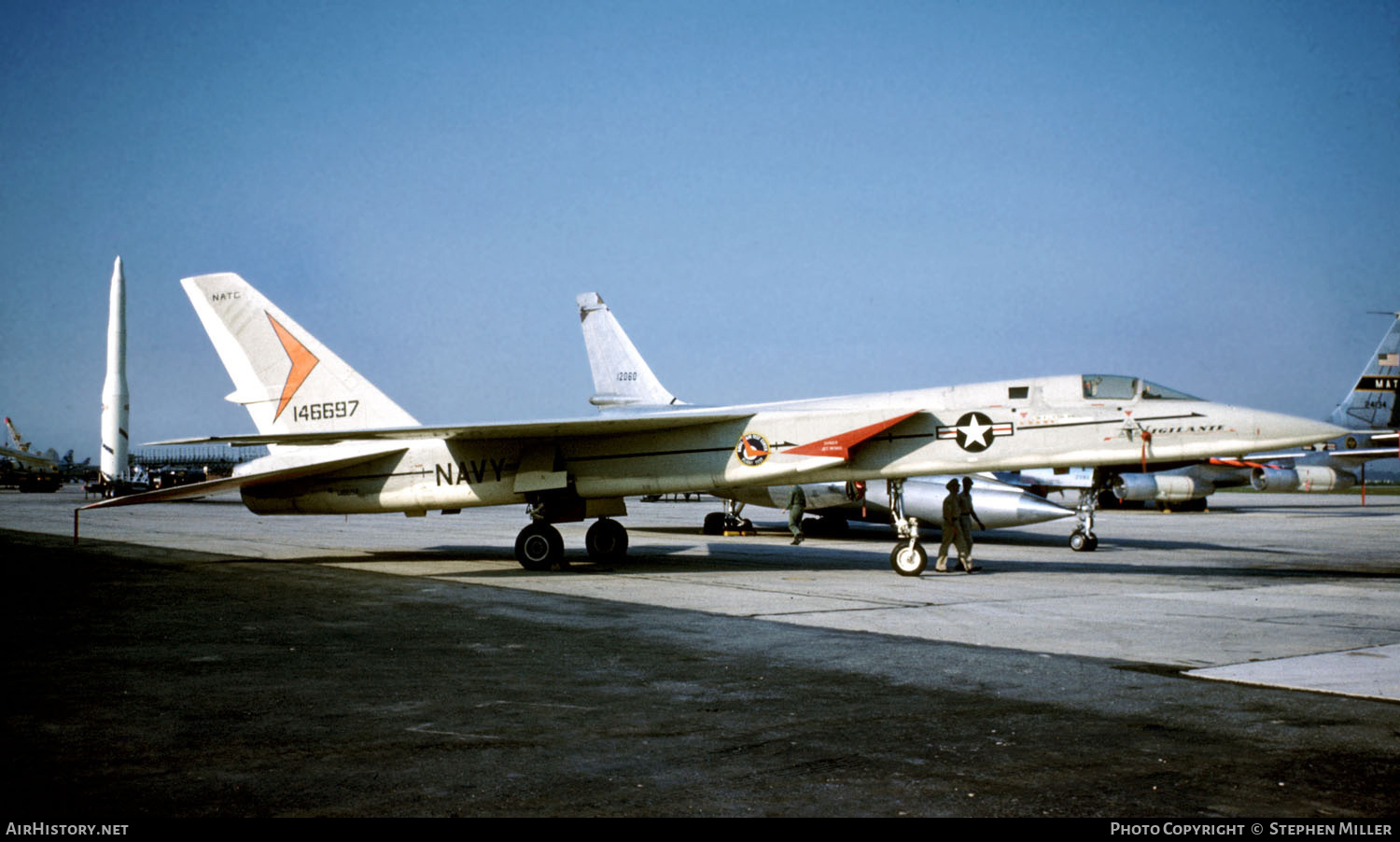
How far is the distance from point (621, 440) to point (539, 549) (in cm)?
205

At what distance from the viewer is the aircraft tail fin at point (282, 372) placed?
17.0 meters

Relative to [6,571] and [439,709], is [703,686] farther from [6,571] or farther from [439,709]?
[6,571]

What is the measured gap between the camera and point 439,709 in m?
5.88

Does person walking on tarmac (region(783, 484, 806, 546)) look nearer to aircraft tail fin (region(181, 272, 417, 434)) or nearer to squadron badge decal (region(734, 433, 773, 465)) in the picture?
squadron badge decal (region(734, 433, 773, 465))

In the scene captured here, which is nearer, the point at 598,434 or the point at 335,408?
the point at 598,434

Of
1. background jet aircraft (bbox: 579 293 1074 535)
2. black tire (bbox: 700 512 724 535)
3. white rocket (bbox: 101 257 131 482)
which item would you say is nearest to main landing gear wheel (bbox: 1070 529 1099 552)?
background jet aircraft (bbox: 579 293 1074 535)

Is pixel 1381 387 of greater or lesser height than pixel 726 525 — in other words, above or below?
above

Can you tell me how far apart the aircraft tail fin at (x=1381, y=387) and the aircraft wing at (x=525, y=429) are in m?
33.0

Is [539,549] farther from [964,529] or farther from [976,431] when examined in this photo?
[976,431]

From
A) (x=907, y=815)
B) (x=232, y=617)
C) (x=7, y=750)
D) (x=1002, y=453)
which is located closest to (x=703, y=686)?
(x=907, y=815)

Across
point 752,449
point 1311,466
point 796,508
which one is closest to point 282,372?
point 752,449

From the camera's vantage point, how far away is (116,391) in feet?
222

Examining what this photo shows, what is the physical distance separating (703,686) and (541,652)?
182cm

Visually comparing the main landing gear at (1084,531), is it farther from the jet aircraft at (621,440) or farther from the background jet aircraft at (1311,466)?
the background jet aircraft at (1311,466)
